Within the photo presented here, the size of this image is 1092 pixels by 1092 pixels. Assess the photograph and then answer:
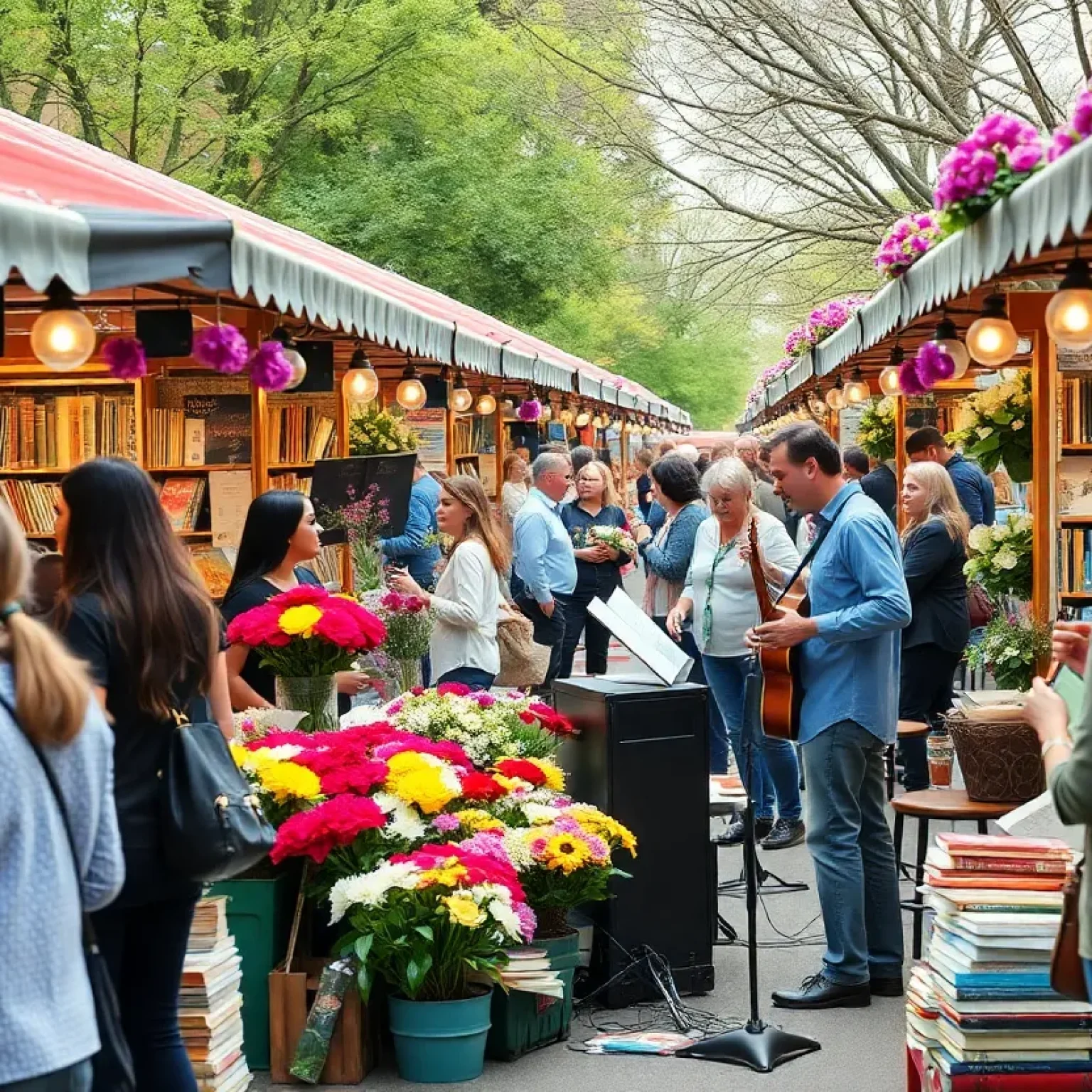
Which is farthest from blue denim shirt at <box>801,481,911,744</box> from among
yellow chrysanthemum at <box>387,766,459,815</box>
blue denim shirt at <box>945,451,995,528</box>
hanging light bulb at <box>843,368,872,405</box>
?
hanging light bulb at <box>843,368,872,405</box>

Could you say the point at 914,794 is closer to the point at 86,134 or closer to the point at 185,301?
the point at 185,301

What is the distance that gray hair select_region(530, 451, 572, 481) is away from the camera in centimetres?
1259

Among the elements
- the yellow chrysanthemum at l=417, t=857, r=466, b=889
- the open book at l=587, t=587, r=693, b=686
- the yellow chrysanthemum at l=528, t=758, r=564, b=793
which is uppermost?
the open book at l=587, t=587, r=693, b=686

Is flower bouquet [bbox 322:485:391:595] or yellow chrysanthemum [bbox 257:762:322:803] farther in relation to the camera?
flower bouquet [bbox 322:485:391:595]

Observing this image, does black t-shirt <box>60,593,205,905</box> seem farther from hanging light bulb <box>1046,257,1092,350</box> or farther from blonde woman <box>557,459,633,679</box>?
blonde woman <box>557,459,633,679</box>

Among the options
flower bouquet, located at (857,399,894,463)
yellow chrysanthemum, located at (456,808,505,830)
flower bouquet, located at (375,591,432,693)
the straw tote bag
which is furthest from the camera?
flower bouquet, located at (857,399,894,463)

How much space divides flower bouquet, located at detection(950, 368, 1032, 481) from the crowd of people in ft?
1.31

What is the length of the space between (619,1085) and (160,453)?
5.07 m

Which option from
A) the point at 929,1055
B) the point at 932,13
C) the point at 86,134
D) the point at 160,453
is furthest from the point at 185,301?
the point at 86,134

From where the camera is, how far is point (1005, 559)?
351 inches

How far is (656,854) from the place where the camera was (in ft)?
21.7

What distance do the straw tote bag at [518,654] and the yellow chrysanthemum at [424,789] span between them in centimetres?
456

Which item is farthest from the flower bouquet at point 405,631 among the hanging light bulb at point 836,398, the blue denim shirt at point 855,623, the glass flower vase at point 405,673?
the hanging light bulb at point 836,398

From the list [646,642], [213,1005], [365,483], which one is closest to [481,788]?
[646,642]
